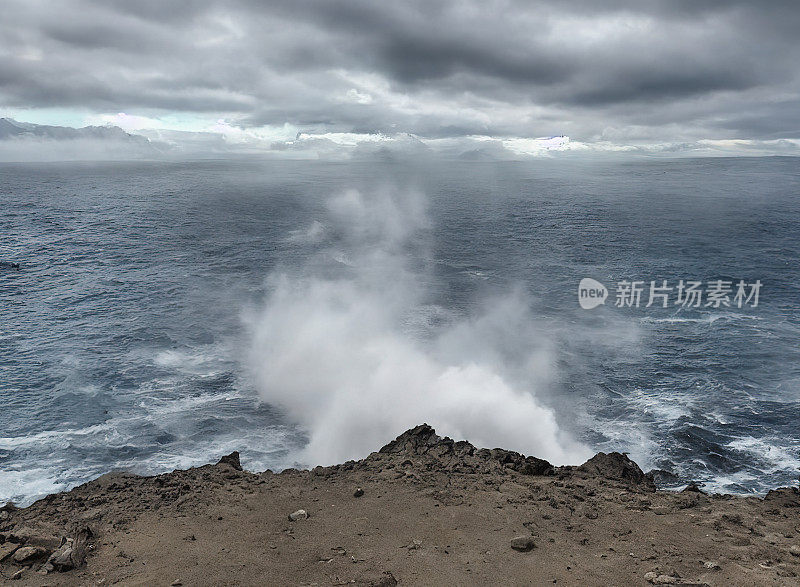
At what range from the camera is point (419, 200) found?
15775cm

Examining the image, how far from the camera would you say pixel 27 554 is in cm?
1495

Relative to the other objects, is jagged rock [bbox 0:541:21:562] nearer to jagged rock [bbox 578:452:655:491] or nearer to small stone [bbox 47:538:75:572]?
small stone [bbox 47:538:75:572]

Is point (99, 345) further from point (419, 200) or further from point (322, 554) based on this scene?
point (419, 200)

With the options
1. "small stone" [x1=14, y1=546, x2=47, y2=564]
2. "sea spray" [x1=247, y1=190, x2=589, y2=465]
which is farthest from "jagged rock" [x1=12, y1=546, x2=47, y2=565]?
"sea spray" [x1=247, y1=190, x2=589, y2=465]

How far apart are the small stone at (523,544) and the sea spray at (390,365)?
14.9m

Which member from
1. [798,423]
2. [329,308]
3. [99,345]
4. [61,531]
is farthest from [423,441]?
[99,345]

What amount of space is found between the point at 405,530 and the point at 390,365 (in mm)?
21593

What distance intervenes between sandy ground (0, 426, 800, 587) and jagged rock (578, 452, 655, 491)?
0.35 ft

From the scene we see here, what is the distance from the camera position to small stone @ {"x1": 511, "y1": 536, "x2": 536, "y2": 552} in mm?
15586

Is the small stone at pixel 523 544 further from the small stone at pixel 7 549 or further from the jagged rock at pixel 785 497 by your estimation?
the small stone at pixel 7 549

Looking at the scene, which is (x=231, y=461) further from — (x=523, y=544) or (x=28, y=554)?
(x=523, y=544)

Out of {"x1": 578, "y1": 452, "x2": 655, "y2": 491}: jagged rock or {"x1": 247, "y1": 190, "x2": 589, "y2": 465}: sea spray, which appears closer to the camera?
{"x1": 578, "y1": 452, "x2": 655, "y2": 491}: jagged rock

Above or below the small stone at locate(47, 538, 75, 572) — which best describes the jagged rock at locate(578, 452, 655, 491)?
below

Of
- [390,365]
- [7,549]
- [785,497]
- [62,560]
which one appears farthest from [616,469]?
[7,549]
